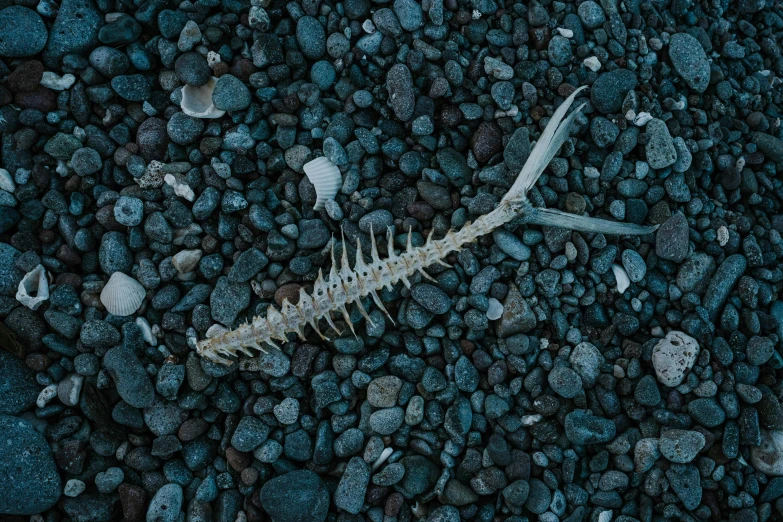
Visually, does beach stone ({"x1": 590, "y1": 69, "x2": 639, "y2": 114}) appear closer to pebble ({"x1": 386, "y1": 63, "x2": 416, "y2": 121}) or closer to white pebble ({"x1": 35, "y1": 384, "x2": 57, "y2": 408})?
pebble ({"x1": 386, "y1": 63, "x2": 416, "y2": 121})

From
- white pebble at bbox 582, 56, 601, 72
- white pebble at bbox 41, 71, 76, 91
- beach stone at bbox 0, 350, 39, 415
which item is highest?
white pebble at bbox 582, 56, 601, 72

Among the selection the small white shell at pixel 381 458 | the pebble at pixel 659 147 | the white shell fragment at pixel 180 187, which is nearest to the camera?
the small white shell at pixel 381 458

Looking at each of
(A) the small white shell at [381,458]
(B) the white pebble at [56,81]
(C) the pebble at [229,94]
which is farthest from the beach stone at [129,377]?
(B) the white pebble at [56,81]

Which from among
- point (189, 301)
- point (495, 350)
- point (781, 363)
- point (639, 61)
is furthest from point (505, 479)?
point (639, 61)

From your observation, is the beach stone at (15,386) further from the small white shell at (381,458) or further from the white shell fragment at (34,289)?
the small white shell at (381,458)

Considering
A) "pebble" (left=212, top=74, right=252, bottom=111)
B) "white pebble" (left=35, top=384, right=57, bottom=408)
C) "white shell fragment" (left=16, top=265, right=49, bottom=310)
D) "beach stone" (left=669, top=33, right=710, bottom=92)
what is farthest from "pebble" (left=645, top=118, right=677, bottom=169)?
"white pebble" (left=35, top=384, right=57, bottom=408)

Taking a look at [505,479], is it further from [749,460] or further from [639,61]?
[639,61]

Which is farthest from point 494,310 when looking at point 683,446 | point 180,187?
point 180,187
